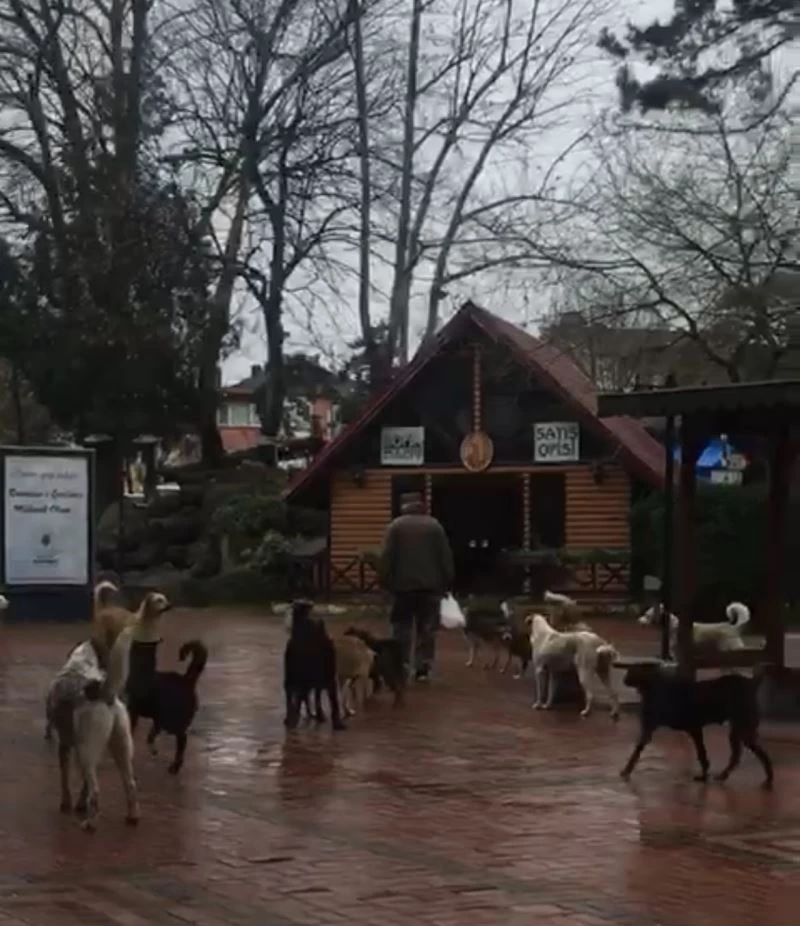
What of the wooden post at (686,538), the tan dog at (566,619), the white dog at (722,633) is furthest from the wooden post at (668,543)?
the tan dog at (566,619)

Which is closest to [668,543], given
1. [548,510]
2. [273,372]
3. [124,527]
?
[548,510]

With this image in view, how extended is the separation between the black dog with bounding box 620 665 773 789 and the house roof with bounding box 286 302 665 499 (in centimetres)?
1961

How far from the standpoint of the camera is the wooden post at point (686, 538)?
15469mm

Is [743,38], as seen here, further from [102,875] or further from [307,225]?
[307,225]

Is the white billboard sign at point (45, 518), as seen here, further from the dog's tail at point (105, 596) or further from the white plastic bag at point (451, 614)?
the dog's tail at point (105, 596)

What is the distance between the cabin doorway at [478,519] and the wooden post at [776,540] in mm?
18059

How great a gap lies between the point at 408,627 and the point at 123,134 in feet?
71.0

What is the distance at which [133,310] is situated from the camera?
Answer: 36.7 m

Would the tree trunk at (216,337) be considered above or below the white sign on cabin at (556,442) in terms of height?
above

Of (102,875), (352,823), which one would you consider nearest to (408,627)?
(352,823)

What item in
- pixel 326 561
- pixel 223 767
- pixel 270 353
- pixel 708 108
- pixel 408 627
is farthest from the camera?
pixel 270 353

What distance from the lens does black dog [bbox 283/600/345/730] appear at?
14047 millimetres

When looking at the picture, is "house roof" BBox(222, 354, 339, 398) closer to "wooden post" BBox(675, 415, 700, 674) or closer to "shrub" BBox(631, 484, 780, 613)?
"shrub" BBox(631, 484, 780, 613)

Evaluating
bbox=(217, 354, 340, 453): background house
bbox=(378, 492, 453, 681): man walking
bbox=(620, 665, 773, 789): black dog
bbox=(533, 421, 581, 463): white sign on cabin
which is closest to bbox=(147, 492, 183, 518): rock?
bbox=(217, 354, 340, 453): background house
